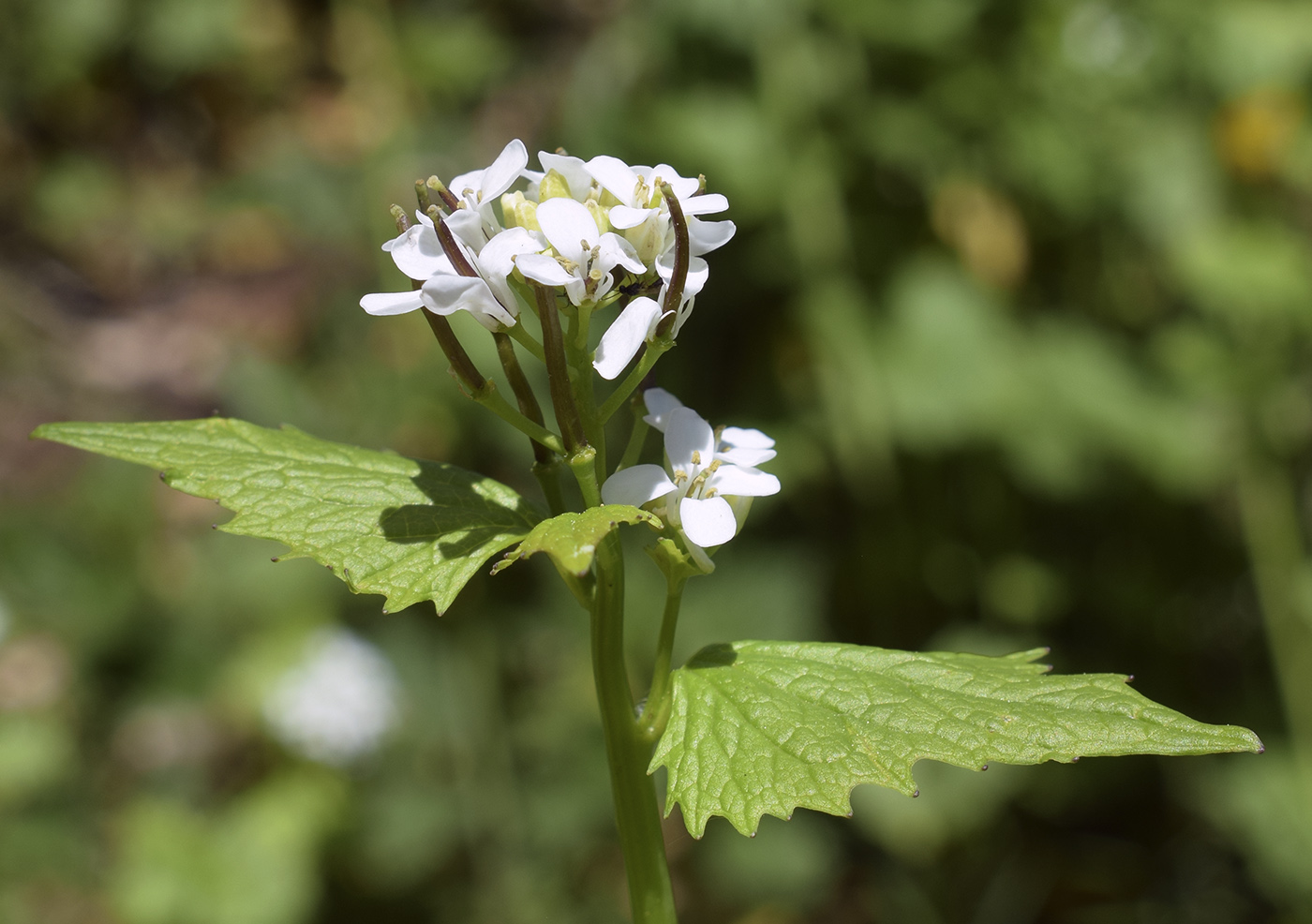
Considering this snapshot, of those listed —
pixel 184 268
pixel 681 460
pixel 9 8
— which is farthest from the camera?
pixel 184 268

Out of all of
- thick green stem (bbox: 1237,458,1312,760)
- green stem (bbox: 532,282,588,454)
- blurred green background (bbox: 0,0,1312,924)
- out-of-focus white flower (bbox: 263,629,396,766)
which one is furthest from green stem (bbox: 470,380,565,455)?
thick green stem (bbox: 1237,458,1312,760)

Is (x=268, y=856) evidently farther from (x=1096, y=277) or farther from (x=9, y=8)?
(x=9, y=8)

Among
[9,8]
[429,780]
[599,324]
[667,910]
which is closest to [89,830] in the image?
[429,780]

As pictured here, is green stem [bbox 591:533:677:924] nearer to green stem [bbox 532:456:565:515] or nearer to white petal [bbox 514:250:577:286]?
green stem [bbox 532:456:565:515]

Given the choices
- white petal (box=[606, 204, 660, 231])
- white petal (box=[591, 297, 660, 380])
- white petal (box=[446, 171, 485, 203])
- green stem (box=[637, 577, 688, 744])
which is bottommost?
green stem (box=[637, 577, 688, 744])

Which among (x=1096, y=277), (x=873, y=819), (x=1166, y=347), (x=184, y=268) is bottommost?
(x=873, y=819)

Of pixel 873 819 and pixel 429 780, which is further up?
pixel 429 780

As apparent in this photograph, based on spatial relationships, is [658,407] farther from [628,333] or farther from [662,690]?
[662,690]

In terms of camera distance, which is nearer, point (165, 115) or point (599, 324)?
point (599, 324)

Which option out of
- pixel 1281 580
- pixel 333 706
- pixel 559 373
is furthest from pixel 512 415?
pixel 1281 580
